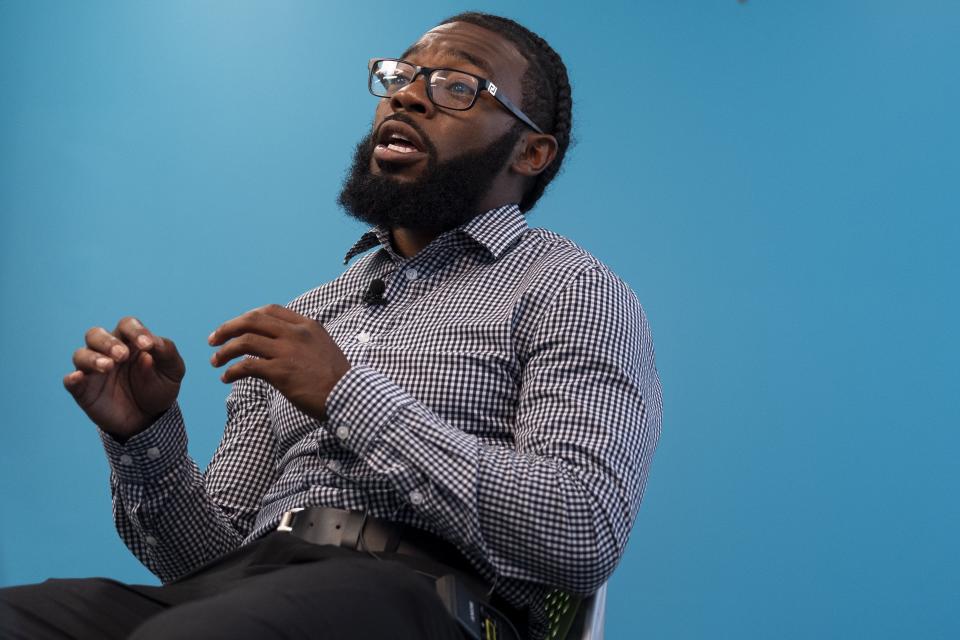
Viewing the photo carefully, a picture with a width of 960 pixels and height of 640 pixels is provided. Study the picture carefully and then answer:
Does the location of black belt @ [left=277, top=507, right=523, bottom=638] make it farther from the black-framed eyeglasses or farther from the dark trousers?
the black-framed eyeglasses

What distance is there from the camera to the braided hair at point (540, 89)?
201 cm

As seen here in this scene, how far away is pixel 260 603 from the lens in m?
1.01

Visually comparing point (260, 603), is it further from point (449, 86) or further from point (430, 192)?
point (449, 86)

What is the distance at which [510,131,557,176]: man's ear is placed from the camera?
199 cm

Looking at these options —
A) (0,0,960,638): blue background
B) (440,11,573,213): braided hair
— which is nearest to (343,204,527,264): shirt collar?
(440,11,573,213): braided hair

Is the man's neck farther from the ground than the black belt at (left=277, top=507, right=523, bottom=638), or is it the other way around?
the man's neck

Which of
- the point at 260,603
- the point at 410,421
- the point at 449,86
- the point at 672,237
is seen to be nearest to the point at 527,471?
the point at 410,421

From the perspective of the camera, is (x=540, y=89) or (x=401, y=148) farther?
(x=540, y=89)

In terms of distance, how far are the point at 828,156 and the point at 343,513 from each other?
1.72 meters

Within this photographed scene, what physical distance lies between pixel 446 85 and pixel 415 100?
0.07 meters

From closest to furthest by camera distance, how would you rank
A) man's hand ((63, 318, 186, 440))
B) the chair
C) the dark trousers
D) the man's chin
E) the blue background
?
the dark trousers → man's hand ((63, 318, 186, 440)) → the chair → the man's chin → the blue background

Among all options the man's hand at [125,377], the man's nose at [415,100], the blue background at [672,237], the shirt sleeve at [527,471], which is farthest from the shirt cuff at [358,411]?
the blue background at [672,237]

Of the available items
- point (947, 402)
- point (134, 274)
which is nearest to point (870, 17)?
point (947, 402)

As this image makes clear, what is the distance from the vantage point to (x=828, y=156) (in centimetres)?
263
